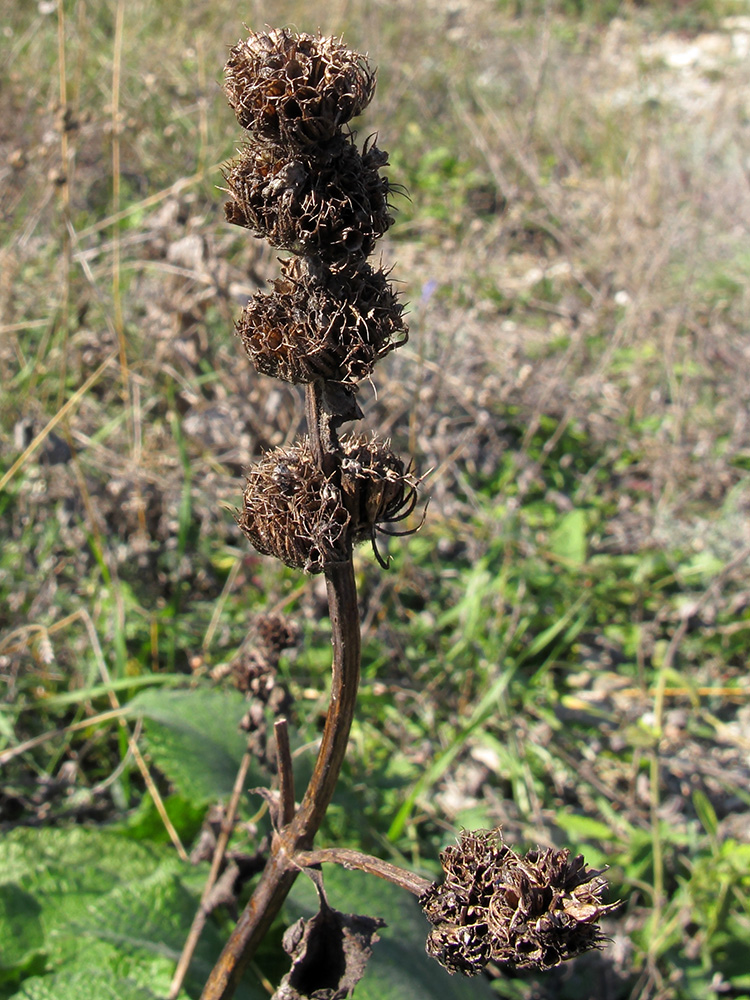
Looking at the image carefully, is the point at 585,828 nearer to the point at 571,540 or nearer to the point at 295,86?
the point at 571,540

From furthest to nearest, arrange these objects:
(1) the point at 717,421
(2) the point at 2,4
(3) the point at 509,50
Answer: (3) the point at 509,50, (2) the point at 2,4, (1) the point at 717,421

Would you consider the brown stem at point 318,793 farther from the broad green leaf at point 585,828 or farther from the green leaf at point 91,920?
the broad green leaf at point 585,828

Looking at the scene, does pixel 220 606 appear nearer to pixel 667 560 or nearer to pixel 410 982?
pixel 410 982

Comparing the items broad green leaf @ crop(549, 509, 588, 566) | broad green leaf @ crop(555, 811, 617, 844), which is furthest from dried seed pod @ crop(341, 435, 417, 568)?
broad green leaf @ crop(549, 509, 588, 566)

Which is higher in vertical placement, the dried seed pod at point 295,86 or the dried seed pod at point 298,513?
the dried seed pod at point 295,86

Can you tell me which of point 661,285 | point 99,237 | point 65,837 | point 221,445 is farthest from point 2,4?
point 65,837

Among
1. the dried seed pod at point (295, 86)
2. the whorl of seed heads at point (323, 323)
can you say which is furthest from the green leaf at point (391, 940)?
the dried seed pod at point (295, 86)
